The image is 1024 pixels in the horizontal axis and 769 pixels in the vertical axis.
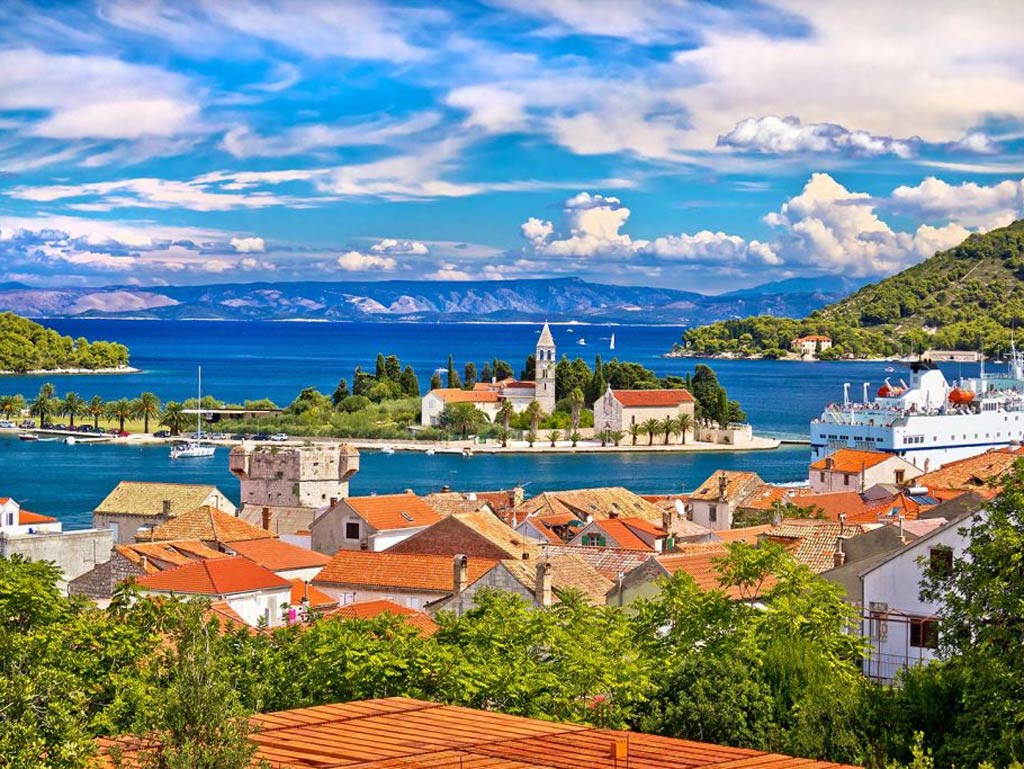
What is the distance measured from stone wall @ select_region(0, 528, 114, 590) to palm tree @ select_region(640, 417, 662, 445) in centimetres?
8598

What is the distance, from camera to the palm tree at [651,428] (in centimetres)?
11756

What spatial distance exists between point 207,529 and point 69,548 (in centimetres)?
408

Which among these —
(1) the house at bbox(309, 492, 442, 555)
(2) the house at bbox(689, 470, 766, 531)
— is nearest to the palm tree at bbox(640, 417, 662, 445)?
(2) the house at bbox(689, 470, 766, 531)

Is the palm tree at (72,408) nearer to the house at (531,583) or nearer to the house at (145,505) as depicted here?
the house at (145,505)

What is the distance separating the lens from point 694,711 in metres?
16.0

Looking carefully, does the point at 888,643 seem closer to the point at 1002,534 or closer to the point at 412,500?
the point at 1002,534

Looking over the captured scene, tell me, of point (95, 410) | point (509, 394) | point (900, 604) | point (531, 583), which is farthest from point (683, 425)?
point (900, 604)

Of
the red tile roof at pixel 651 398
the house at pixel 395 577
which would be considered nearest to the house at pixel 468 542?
the house at pixel 395 577

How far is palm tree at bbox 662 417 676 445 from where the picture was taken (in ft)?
390

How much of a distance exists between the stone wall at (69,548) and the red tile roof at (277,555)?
9.25 feet

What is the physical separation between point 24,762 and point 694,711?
26.8 ft

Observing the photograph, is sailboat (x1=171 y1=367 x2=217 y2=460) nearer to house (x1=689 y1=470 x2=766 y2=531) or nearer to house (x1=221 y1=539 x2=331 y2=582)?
house (x1=689 y1=470 x2=766 y2=531)

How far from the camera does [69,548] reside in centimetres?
3288

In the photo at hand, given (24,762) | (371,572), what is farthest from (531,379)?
(24,762)
